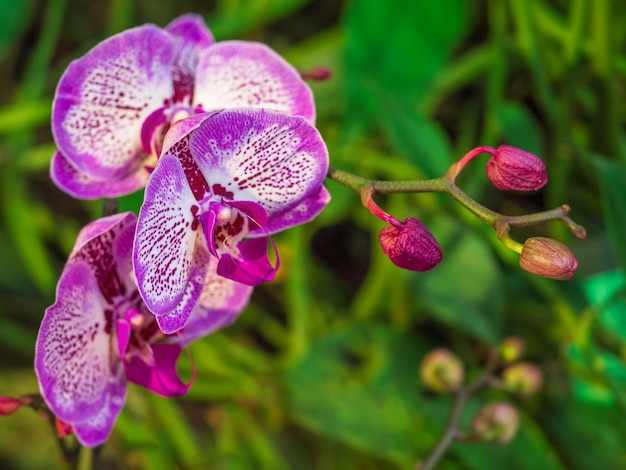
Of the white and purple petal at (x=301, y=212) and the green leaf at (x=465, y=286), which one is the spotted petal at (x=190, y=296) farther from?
the green leaf at (x=465, y=286)

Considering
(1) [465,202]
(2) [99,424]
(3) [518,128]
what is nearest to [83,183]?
(2) [99,424]

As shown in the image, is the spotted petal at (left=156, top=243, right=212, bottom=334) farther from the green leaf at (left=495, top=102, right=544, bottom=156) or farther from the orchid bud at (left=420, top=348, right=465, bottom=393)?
the green leaf at (left=495, top=102, right=544, bottom=156)

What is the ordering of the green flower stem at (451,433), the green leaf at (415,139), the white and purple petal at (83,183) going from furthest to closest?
the green leaf at (415,139), the green flower stem at (451,433), the white and purple petal at (83,183)

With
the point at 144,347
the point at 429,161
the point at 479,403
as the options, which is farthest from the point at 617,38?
the point at 144,347

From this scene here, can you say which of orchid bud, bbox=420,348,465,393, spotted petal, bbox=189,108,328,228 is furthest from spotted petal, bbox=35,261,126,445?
orchid bud, bbox=420,348,465,393

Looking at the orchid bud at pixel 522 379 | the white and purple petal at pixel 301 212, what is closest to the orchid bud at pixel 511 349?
the orchid bud at pixel 522 379

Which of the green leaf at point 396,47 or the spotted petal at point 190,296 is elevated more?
the spotted petal at point 190,296

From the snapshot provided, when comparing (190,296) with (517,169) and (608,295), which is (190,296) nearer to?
(517,169)
